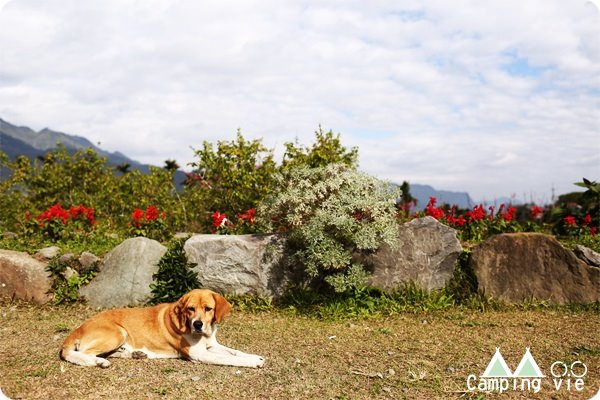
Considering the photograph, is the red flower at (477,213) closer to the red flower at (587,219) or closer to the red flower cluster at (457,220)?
the red flower cluster at (457,220)

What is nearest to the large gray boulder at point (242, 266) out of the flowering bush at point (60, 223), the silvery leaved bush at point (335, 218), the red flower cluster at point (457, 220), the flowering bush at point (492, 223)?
the silvery leaved bush at point (335, 218)

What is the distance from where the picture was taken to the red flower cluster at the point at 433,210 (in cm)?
1335

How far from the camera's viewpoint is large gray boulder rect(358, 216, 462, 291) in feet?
34.5

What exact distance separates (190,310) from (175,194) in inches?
440

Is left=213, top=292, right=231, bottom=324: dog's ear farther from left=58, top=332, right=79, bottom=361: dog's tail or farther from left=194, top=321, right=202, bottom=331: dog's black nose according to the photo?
left=58, top=332, right=79, bottom=361: dog's tail

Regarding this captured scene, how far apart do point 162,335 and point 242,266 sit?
3534mm

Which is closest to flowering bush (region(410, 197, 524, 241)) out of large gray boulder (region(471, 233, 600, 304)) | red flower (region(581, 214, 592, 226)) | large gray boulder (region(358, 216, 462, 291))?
red flower (region(581, 214, 592, 226))

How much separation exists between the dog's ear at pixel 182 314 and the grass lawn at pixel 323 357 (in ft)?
1.74

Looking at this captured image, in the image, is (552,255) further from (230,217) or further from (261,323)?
(230,217)

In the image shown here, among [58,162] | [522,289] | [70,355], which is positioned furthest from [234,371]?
[58,162]

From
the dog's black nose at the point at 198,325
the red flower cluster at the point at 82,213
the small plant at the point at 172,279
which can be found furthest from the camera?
the red flower cluster at the point at 82,213

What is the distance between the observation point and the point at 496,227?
43.4 ft

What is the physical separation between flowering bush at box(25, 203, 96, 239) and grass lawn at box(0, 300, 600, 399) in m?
2.72

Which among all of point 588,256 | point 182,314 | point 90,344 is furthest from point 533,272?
point 90,344
